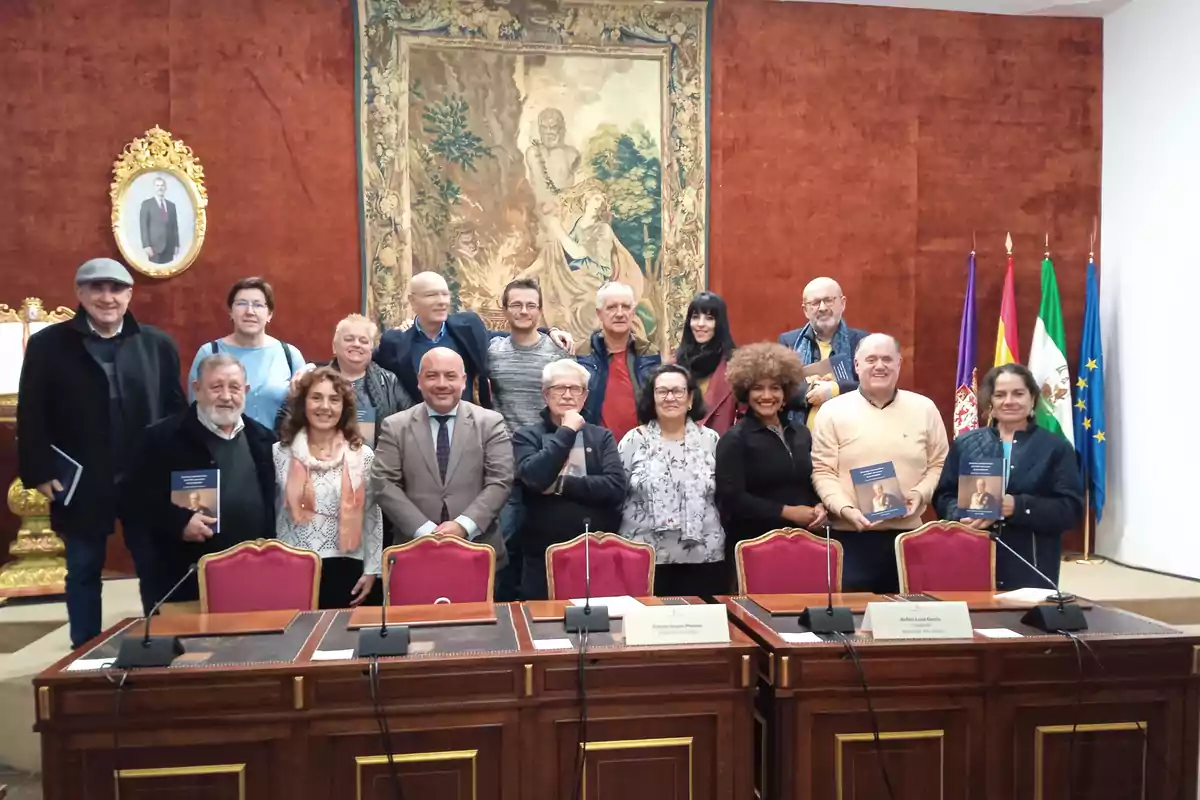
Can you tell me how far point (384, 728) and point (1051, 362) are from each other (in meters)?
5.40

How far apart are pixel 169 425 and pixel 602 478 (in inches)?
64.9

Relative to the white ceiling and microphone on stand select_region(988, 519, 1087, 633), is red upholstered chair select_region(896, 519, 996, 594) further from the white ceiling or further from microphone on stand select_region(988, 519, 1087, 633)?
the white ceiling

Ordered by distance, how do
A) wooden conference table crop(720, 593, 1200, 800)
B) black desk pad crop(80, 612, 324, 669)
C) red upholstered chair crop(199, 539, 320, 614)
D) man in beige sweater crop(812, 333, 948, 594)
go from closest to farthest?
black desk pad crop(80, 612, 324, 669) < wooden conference table crop(720, 593, 1200, 800) < red upholstered chair crop(199, 539, 320, 614) < man in beige sweater crop(812, 333, 948, 594)

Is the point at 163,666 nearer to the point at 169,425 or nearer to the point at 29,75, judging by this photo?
the point at 169,425

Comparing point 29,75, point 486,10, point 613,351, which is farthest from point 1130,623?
point 29,75

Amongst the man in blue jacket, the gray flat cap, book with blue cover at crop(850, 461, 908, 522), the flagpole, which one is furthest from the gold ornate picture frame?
the flagpole

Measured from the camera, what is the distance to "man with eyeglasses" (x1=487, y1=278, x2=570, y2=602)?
3986 mm

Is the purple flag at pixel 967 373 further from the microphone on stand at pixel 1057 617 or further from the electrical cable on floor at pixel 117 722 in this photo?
the electrical cable on floor at pixel 117 722

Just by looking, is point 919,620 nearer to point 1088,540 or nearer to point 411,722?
point 411,722

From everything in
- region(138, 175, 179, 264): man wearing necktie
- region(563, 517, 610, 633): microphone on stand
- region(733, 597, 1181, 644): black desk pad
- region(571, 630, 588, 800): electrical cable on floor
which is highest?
region(138, 175, 179, 264): man wearing necktie

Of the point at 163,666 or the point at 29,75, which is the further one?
the point at 29,75

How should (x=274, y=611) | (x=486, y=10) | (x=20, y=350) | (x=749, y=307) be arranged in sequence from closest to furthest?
(x=274, y=611) → (x=20, y=350) → (x=486, y=10) → (x=749, y=307)

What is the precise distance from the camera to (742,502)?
139 inches

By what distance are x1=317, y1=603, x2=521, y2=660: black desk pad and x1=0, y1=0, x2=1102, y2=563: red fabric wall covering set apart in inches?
138
